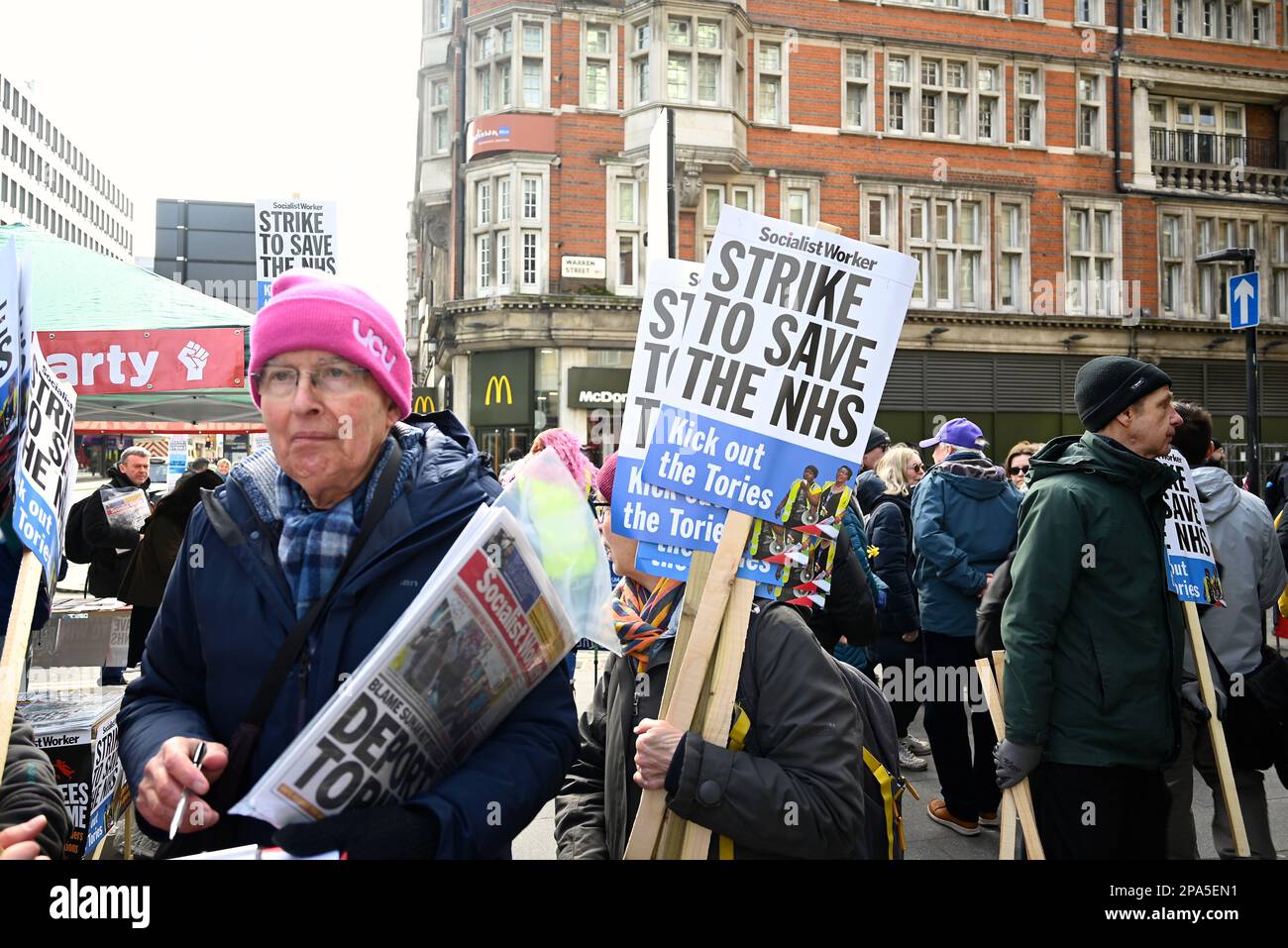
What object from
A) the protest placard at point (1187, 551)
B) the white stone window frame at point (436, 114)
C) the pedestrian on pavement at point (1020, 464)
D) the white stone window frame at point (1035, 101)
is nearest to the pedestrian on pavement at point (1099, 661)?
the protest placard at point (1187, 551)

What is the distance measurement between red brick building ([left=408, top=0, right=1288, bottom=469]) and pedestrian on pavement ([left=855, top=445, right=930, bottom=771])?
42.7ft

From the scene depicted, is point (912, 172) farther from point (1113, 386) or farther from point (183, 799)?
point (183, 799)

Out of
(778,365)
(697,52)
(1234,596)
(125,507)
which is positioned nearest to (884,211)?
(697,52)

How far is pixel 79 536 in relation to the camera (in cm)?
724

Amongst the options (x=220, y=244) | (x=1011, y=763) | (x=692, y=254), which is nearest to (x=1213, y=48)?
(x=692, y=254)

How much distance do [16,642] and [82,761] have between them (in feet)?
5.98

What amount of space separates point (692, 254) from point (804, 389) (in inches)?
697

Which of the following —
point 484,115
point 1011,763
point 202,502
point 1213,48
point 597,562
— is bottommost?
point 1011,763

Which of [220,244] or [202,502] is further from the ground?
[220,244]

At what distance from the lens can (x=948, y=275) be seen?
20812mm

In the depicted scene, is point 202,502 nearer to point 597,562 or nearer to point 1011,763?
point 597,562

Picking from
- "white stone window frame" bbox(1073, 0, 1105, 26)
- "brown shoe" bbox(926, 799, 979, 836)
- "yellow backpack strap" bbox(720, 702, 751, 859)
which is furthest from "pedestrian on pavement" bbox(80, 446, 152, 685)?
"white stone window frame" bbox(1073, 0, 1105, 26)

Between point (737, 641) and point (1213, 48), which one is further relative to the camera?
point (1213, 48)

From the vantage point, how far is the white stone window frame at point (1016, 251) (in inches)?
821
